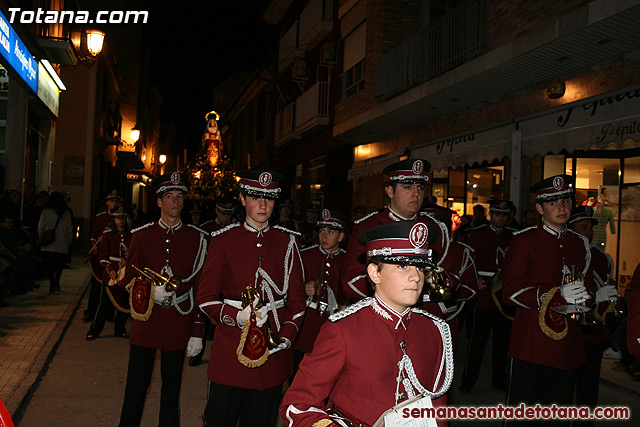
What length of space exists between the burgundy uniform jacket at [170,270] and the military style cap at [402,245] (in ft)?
8.61

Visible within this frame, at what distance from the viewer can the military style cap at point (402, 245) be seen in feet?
8.71

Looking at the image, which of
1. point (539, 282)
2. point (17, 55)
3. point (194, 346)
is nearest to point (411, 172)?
point (539, 282)

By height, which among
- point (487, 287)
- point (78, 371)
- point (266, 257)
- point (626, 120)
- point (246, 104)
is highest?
point (246, 104)

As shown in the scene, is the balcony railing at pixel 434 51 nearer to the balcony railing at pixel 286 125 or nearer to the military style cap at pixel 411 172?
the military style cap at pixel 411 172

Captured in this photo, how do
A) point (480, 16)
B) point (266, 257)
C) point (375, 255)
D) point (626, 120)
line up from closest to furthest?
1. point (375, 255)
2. point (266, 257)
3. point (626, 120)
4. point (480, 16)

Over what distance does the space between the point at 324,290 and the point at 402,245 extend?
3.82 m

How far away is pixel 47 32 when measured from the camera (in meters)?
17.1

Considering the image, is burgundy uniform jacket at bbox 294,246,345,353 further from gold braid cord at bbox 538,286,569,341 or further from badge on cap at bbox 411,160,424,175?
gold braid cord at bbox 538,286,569,341

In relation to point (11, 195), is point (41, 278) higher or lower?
lower

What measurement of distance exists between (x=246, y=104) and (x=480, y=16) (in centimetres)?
3194

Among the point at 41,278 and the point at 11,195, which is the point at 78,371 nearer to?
the point at 11,195

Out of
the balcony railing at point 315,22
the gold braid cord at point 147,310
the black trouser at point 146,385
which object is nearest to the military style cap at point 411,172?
the gold braid cord at point 147,310

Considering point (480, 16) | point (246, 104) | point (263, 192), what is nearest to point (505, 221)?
point (480, 16)

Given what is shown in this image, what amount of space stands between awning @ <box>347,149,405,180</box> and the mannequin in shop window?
5.64 meters
